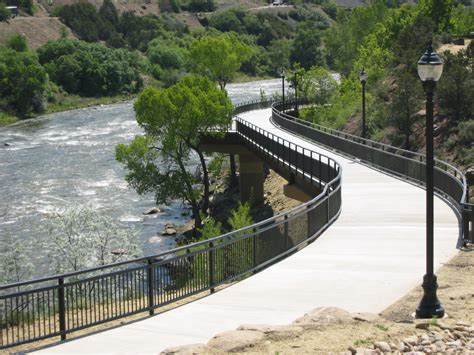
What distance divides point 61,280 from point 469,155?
27.7 meters

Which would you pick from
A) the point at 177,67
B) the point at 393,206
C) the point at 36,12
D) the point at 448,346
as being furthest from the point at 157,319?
the point at 36,12

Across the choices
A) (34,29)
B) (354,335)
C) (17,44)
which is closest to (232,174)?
(354,335)

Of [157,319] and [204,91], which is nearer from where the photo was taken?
[157,319]

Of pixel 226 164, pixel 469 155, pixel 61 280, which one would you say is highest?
pixel 61 280

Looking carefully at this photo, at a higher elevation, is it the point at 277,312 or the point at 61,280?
the point at 61,280

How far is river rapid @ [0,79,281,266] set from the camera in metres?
44.4

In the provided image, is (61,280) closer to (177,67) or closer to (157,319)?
(157,319)

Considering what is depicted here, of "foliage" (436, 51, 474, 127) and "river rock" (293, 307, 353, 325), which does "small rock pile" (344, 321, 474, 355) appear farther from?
"foliage" (436, 51, 474, 127)

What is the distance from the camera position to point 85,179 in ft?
181

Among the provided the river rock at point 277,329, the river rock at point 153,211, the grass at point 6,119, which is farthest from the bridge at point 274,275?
the grass at point 6,119

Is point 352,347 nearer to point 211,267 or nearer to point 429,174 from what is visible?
point 429,174

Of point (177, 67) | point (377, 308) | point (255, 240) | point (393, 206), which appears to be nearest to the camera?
point (377, 308)

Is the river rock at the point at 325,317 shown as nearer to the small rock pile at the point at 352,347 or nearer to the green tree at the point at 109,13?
the small rock pile at the point at 352,347

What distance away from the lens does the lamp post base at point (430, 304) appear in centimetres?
1184
